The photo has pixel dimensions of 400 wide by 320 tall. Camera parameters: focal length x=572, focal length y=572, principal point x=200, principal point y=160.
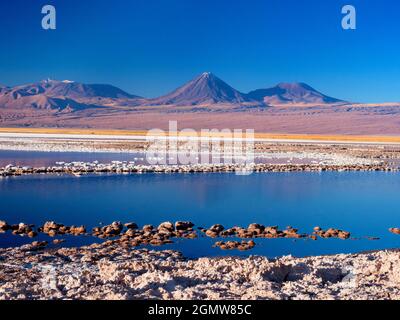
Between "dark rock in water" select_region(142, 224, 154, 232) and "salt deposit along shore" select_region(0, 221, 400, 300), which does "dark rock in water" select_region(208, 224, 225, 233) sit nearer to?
"dark rock in water" select_region(142, 224, 154, 232)

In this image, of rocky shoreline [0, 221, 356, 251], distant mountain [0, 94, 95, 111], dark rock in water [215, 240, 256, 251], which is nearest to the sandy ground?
distant mountain [0, 94, 95, 111]

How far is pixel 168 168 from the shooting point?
26891 mm

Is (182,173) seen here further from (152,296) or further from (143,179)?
(152,296)

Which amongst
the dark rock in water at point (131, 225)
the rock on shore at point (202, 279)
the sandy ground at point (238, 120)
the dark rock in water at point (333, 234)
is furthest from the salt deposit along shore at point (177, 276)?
the sandy ground at point (238, 120)

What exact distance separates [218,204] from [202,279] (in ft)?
31.5

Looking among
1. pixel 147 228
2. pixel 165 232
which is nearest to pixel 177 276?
pixel 165 232

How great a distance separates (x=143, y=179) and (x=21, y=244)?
11646 millimetres

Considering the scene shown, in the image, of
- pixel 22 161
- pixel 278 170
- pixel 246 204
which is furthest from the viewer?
pixel 22 161

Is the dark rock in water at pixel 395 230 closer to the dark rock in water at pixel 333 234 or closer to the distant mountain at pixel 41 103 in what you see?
the dark rock in water at pixel 333 234

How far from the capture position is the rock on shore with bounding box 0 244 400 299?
689 cm

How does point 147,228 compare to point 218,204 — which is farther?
point 218,204

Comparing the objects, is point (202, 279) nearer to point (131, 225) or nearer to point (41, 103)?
point (131, 225)
